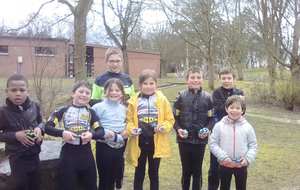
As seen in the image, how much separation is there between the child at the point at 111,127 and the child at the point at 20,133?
2.43 ft

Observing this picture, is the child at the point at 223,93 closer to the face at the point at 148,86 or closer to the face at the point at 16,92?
the face at the point at 148,86

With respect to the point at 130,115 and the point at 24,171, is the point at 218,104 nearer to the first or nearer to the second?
the point at 130,115

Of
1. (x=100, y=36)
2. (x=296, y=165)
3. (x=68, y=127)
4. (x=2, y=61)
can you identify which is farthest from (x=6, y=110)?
(x=2, y=61)

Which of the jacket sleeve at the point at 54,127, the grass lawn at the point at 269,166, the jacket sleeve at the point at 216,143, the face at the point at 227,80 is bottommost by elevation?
the grass lawn at the point at 269,166

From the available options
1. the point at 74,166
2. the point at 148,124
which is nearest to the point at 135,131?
the point at 148,124

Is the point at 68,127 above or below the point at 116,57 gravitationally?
below

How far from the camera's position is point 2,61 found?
39.4m

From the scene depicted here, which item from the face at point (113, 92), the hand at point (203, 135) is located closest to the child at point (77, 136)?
the face at point (113, 92)

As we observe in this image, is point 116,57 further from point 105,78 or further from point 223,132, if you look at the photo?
point 223,132

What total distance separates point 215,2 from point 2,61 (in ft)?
63.1

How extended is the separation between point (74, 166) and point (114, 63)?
1.49 m

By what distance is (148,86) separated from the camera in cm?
547

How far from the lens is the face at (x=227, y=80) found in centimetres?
582

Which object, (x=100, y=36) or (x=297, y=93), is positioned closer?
(x=297, y=93)
